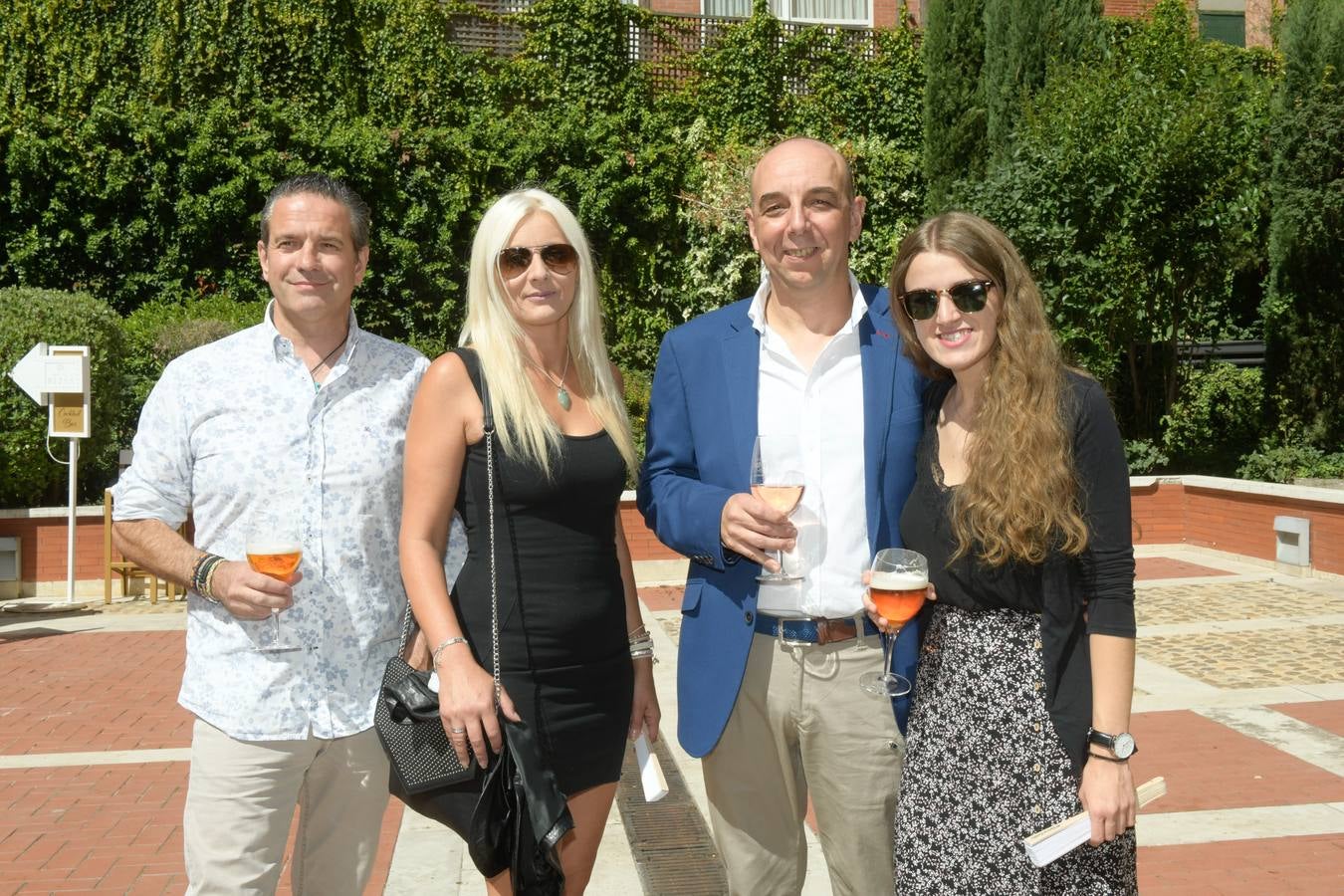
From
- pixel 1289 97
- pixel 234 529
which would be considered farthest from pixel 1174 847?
pixel 1289 97

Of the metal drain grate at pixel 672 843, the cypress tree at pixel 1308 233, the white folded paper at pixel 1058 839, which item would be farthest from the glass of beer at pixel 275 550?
the cypress tree at pixel 1308 233

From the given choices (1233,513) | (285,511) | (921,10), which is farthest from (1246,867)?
(921,10)

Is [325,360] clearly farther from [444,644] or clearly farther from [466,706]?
[466,706]

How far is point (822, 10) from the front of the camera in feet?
65.3

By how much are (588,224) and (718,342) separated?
14127 mm

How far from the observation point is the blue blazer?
9.54 feet

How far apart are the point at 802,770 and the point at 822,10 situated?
61.5ft

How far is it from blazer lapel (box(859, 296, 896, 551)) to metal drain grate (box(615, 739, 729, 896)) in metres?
1.85

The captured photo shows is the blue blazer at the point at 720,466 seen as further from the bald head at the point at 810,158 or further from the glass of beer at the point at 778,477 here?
the bald head at the point at 810,158

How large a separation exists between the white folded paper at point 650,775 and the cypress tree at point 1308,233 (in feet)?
43.7

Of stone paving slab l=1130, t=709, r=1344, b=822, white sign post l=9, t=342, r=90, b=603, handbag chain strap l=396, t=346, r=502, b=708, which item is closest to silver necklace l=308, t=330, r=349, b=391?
handbag chain strap l=396, t=346, r=502, b=708

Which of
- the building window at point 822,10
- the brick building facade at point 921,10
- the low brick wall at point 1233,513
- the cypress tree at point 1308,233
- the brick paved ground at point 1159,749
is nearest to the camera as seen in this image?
the brick paved ground at point 1159,749

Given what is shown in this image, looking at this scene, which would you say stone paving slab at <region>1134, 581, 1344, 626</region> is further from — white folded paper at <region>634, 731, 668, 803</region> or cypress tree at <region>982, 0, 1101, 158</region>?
white folded paper at <region>634, 731, 668, 803</region>

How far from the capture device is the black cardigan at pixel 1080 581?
2514 mm
